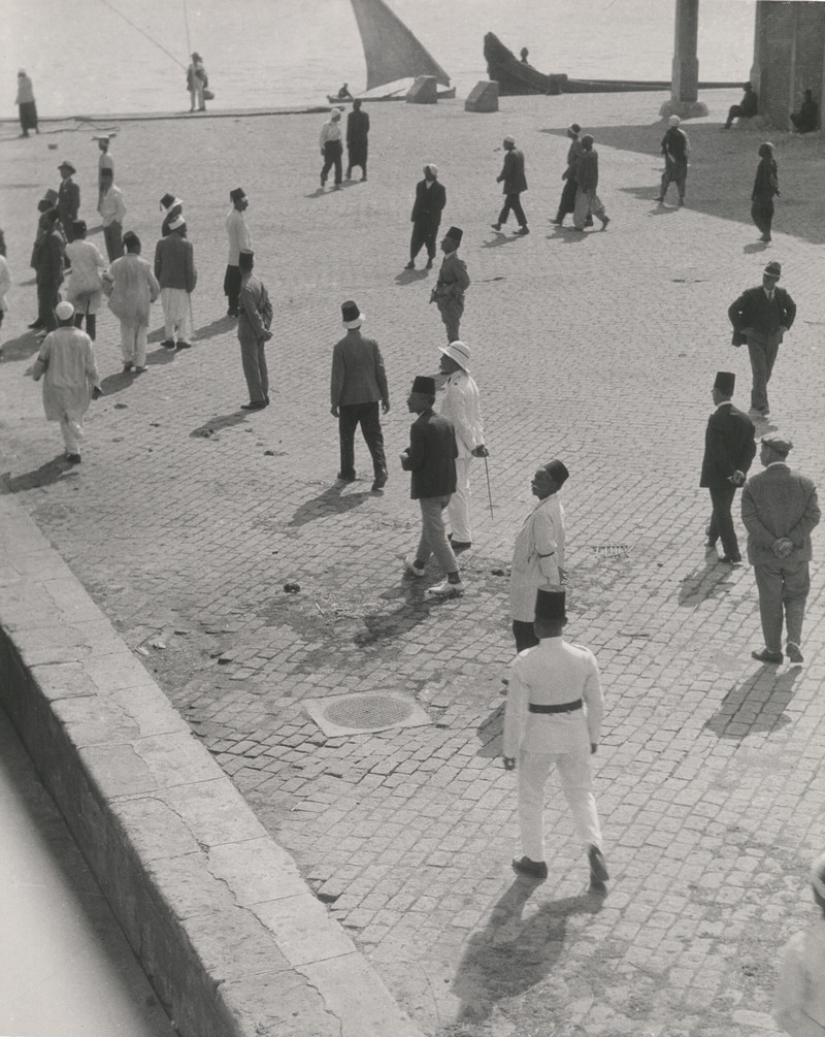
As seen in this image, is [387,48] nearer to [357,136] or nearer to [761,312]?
[357,136]

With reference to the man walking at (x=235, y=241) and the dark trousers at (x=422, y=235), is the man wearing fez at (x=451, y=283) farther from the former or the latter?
the dark trousers at (x=422, y=235)

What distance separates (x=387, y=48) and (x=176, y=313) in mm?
31953

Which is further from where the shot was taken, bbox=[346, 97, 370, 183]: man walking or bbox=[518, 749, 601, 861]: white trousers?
bbox=[346, 97, 370, 183]: man walking

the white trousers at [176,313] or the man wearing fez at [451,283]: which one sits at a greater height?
the man wearing fez at [451,283]

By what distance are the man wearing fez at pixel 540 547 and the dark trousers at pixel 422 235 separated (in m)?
14.2

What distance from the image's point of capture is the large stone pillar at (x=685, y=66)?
37656mm

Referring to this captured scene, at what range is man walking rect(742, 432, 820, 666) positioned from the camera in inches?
377

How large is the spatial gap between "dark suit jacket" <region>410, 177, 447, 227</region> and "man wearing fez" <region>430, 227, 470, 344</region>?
14.3 feet

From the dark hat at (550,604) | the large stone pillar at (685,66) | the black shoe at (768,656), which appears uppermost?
the large stone pillar at (685,66)

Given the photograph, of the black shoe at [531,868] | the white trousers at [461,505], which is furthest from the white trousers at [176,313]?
the black shoe at [531,868]

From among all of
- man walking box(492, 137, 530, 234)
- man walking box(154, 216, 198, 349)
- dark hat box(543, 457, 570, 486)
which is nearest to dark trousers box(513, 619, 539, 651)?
dark hat box(543, 457, 570, 486)

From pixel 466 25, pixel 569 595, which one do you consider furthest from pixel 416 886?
pixel 466 25

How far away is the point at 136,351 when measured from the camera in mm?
18578

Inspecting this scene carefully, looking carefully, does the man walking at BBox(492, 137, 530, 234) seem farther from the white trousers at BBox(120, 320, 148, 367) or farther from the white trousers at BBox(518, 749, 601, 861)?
the white trousers at BBox(518, 749, 601, 861)
